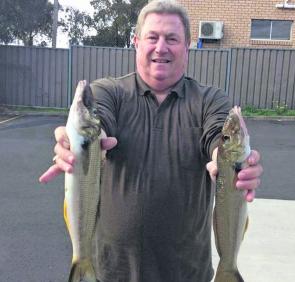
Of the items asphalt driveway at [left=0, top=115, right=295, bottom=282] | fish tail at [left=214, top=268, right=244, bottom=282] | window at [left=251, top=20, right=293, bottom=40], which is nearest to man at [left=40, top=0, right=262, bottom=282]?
fish tail at [left=214, top=268, right=244, bottom=282]

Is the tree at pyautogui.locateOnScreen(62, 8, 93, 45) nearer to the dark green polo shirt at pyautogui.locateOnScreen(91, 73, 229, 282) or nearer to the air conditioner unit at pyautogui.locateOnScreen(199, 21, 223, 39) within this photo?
the air conditioner unit at pyautogui.locateOnScreen(199, 21, 223, 39)

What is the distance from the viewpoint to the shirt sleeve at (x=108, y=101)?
2520mm

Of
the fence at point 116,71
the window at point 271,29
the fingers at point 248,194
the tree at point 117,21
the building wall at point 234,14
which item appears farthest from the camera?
the tree at point 117,21

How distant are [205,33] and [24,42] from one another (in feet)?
75.1

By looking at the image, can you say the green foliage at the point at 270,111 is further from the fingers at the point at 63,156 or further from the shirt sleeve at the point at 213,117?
the fingers at the point at 63,156

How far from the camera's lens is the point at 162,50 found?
264 centimetres

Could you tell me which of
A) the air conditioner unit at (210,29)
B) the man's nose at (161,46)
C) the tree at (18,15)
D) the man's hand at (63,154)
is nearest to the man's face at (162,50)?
the man's nose at (161,46)

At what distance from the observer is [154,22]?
2.66 metres

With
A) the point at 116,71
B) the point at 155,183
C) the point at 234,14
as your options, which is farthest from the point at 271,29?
the point at 155,183

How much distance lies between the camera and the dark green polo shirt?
8.73 feet

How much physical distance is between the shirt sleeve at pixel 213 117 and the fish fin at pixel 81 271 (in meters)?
0.80

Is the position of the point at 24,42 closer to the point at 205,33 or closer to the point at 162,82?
the point at 205,33

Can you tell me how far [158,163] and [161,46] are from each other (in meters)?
0.61

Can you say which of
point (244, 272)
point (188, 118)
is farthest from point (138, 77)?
point (244, 272)
